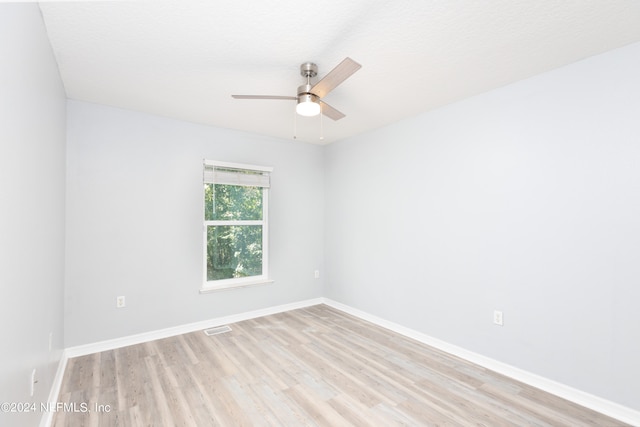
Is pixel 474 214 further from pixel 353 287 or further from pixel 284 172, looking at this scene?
pixel 284 172

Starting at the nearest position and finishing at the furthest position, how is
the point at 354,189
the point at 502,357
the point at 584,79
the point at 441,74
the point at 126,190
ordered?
the point at 584,79 < the point at 441,74 < the point at 502,357 < the point at 126,190 < the point at 354,189

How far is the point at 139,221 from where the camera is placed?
128 inches

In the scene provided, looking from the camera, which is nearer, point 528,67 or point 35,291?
point 35,291

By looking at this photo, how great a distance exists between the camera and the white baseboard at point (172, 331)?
2.93 m

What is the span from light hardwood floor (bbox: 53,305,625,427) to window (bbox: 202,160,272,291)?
0.87 metres

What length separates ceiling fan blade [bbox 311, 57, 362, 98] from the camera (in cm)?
175

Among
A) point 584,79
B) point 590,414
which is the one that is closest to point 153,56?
point 584,79

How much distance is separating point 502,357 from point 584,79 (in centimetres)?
230

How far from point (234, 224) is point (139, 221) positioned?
109cm

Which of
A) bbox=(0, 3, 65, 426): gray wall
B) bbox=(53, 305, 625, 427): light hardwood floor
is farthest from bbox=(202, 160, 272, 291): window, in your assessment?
bbox=(0, 3, 65, 426): gray wall

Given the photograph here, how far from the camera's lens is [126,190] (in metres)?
3.18

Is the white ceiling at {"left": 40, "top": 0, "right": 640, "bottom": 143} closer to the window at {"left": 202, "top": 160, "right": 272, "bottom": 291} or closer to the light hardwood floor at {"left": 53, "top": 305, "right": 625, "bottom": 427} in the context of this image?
the window at {"left": 202, "top": 160, "right": 272, "bottom": 291}

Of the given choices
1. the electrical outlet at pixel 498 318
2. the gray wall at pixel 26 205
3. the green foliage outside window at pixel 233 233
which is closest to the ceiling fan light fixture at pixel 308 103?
the gray wall at pixel 26 205

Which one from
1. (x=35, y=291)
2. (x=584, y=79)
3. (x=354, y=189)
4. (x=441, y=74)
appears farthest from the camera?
(x=354, y=189)
